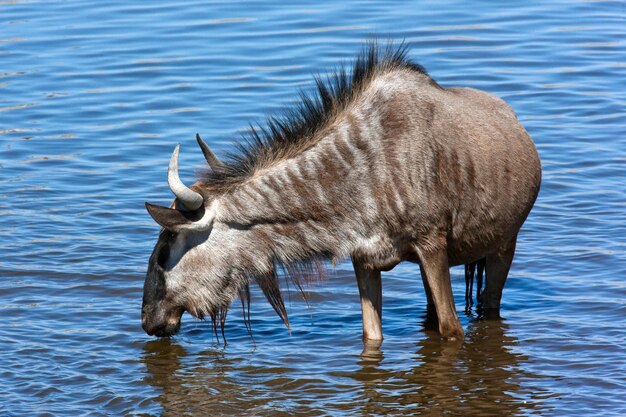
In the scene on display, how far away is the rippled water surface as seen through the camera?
8234 millimetres

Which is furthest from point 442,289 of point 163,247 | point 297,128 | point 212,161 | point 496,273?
point 163,247

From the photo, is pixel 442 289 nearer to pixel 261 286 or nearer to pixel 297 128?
pixel 261 286

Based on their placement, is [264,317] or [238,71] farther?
[238,71]

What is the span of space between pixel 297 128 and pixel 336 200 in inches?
22.4

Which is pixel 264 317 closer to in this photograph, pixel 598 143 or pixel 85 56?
pixel 598 143

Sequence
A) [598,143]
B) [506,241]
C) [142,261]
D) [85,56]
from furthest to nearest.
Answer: [85,56]
[598,143]
[142,261]
[506,241]

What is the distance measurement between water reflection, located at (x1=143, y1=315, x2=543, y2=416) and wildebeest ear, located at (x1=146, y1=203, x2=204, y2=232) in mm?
1172

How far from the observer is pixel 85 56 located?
18031mm

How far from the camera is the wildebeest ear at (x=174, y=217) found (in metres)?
7.79

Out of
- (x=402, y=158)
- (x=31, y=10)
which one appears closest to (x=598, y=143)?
(x=402, y=158)

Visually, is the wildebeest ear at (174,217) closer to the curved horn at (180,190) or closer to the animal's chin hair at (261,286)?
the curved horn at (180,190)

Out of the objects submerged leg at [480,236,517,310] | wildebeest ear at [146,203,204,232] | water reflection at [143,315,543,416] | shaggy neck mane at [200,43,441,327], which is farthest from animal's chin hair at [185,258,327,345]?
submerged leg at [480,236,517,310]

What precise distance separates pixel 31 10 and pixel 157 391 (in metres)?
14.2

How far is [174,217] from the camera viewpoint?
7.85m
